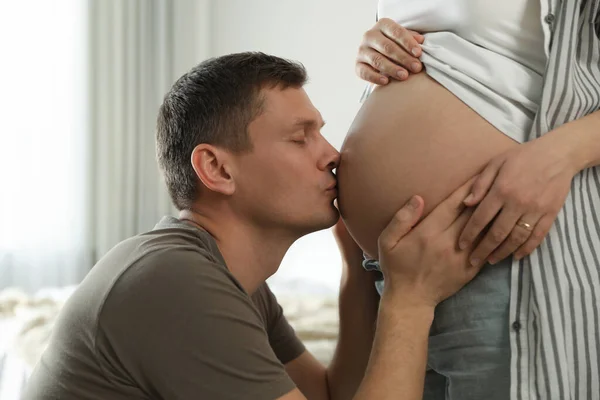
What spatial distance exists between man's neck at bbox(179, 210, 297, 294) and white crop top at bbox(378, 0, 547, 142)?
1.37 ft

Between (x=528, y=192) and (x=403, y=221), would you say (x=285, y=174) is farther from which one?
(x=528, y=192)

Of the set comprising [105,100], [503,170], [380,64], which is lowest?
[105,100]

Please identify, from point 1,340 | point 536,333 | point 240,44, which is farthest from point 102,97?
point 536,333

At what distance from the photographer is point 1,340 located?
1.70m

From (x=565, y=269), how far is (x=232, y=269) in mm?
575

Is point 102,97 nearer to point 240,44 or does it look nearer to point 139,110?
point 139,110

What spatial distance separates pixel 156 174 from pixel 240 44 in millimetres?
753

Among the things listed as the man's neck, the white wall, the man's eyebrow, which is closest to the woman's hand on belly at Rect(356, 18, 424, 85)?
the man's eyebrow

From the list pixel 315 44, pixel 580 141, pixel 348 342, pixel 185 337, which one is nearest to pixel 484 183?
pixel 580 141

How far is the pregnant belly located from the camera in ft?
3.49

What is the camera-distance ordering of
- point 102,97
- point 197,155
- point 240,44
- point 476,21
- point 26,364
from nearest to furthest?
point 476,21 → point 197,155 → point 26,364 → point 102,97 → point 240,44

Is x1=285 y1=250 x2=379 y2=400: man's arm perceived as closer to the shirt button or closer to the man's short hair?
the man's short hair

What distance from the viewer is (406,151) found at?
1111 mm

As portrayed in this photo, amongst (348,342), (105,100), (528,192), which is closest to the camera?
(528,192)
